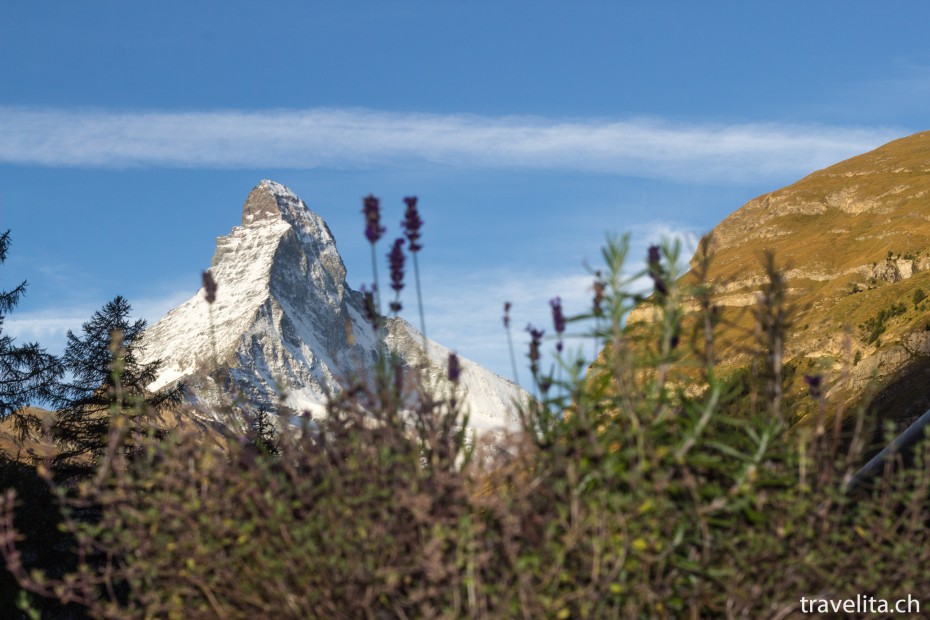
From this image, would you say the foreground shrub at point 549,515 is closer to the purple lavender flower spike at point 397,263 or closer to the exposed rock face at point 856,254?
the purple lavender flower spike at point 397,263

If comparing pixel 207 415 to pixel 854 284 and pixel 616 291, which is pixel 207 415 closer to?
pixel 616 291

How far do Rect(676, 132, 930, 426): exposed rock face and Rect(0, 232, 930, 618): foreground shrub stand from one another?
43.5m

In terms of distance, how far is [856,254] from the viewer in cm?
12731

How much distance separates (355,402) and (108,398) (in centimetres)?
1993

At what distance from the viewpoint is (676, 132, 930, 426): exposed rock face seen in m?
66.0

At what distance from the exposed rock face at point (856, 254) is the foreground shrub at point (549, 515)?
1712 inches

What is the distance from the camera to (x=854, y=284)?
110 meters

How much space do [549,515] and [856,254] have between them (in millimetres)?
136161

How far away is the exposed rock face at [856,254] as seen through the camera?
217 ft

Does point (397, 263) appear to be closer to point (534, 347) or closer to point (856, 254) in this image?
point (534, 347)

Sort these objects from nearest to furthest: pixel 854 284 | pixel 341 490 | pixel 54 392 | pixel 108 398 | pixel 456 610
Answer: pixel 456 610 < pixel 341 490 < pixel 108 398 < pixel 54 392 < pixel 854 284

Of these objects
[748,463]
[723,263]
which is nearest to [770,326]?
[748,463]

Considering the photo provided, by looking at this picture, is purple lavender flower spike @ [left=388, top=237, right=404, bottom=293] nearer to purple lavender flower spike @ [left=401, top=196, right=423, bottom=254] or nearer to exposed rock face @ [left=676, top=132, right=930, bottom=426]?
purple lavender flower spike @ [left=401, top=196, right=423, bottom=254]

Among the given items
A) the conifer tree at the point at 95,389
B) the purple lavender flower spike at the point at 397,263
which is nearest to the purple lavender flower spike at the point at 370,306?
the purple lavender flower spike at the point at 397,263
